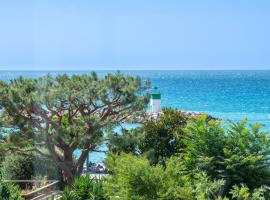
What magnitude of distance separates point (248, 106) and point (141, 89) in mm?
40000

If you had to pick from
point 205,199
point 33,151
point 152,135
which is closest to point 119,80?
point 152,135

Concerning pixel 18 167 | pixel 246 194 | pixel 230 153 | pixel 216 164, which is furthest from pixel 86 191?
pixel 18 167

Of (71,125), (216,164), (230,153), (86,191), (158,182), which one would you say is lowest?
(86,191)

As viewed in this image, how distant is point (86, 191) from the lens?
9.16m

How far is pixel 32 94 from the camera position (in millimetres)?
12289

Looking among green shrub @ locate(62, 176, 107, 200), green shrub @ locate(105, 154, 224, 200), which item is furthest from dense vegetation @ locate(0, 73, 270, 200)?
green shrub @ locate(105, 154, 224, 200)

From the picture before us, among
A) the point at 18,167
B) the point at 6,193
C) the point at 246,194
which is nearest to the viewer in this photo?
the point at 246,194

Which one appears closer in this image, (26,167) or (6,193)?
(6,193)

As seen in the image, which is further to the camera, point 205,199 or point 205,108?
point 205,108

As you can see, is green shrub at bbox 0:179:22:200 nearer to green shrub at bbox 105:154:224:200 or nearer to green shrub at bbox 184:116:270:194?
green shrub at bbox 105:154:224:200

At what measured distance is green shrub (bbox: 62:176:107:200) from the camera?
29.2 feet

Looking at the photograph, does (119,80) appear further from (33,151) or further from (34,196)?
(34,196)

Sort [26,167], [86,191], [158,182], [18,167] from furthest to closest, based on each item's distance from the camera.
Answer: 1. [26,167]
2. [18,167]
3. [86,191]
4. [158,182]

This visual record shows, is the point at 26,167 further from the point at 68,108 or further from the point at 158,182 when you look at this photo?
the point at 158,182
